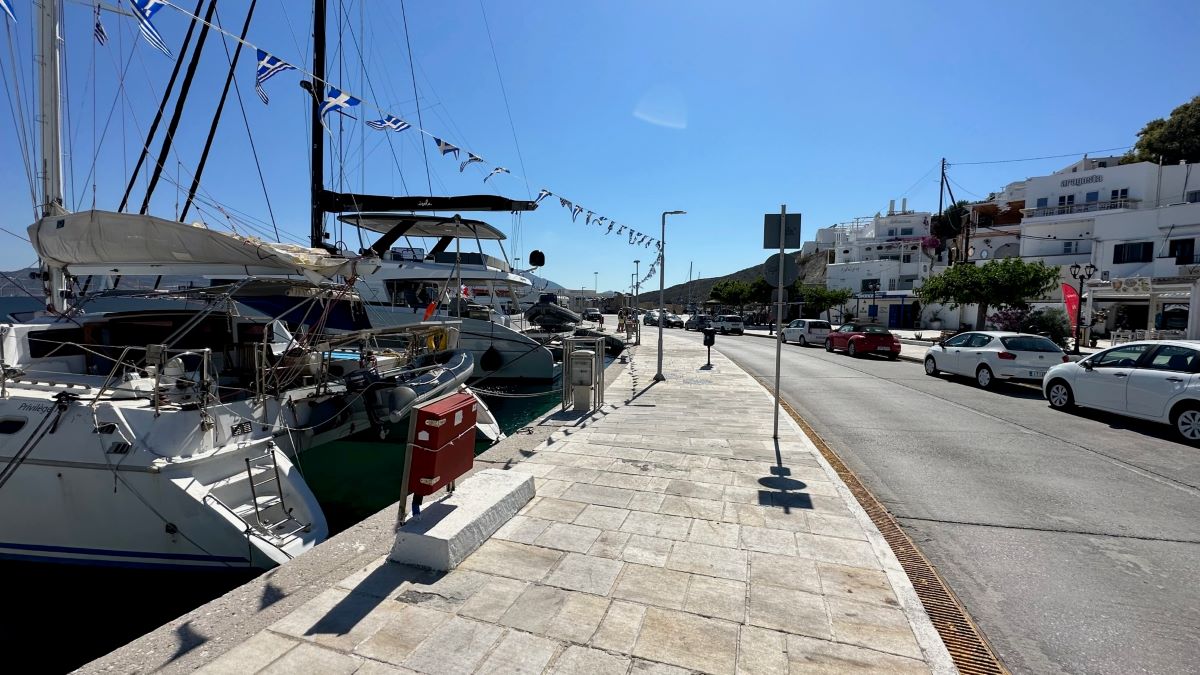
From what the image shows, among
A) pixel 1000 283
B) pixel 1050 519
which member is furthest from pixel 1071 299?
pixel 1050 519

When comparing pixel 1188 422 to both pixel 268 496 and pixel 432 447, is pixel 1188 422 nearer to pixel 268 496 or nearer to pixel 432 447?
pixel 432 447

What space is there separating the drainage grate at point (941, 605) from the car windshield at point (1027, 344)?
10.4m

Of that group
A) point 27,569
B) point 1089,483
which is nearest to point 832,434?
point 1089,483

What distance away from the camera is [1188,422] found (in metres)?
8.02

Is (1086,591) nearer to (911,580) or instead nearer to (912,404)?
(911,580)

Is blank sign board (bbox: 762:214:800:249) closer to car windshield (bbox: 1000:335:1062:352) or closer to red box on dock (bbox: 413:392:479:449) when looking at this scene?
red box on dock (bbox: 413:392:479:449)

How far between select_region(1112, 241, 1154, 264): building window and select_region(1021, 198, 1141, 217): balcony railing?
11433mm

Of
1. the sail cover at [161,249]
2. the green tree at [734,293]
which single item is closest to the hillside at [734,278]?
the green tree at [734,293]

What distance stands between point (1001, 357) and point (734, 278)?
397 feet

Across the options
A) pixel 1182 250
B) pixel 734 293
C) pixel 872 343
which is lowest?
pixel 872 343

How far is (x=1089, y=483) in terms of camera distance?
619cm

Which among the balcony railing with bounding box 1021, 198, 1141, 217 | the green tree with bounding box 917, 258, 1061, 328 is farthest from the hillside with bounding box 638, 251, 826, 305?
the green tree with bounding box 917, 258, 1061, 328

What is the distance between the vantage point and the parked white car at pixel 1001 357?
42.0 feet

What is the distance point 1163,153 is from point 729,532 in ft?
225
